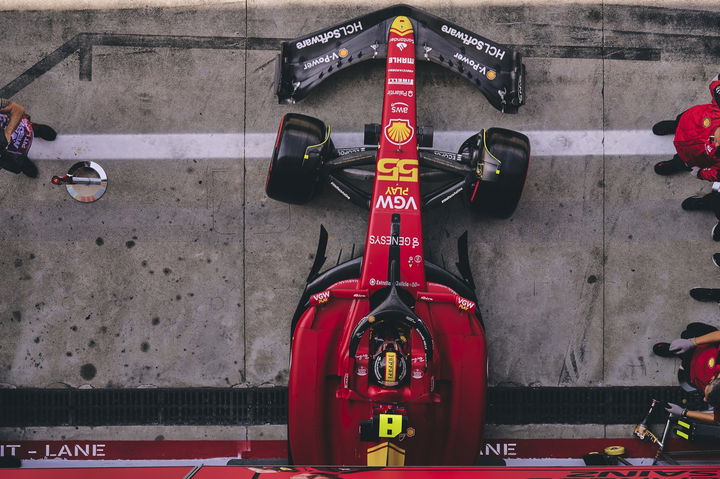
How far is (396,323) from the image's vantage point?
4367 millimetres

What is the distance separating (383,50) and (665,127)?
8.99 ft

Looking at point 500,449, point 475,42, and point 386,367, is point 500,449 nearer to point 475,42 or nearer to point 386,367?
point 386,367

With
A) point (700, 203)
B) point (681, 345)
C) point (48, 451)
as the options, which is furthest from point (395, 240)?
point (48, 451)

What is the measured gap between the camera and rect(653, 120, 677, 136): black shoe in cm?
→ 535

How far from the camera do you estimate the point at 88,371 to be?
17.3 feet

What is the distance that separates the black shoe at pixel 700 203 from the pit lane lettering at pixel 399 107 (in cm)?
284

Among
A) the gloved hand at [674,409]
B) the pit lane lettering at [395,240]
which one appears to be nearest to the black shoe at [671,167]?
the gloved hand at [674,409]

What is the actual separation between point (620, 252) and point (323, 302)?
115 inches

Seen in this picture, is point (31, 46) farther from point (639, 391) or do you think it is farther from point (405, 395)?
point (639, 391)

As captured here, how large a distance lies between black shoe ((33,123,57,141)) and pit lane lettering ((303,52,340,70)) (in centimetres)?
242

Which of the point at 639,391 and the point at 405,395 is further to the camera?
the point at 639,391

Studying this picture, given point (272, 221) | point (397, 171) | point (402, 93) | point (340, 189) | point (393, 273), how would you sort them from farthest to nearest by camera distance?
point (272, 221) → point (340, 189) → point (402, 93) → point (397, 171) → point (393, 273)

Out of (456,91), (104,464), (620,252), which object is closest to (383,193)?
(456,91)

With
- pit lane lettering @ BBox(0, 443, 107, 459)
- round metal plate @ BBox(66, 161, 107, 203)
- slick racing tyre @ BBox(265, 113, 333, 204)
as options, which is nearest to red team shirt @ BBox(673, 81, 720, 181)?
slick racing tyre @ BBox(265, 113, 333, 204)
